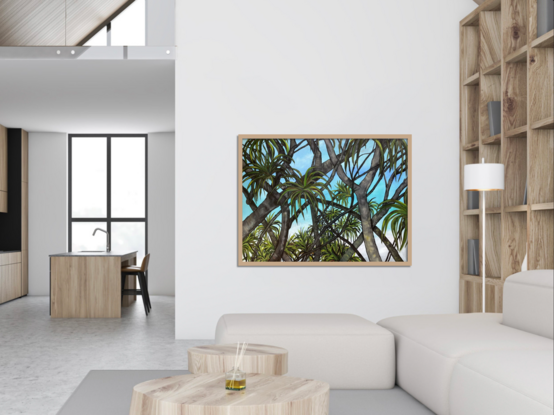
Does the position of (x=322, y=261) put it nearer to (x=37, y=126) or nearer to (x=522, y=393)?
(x=522, y=393)

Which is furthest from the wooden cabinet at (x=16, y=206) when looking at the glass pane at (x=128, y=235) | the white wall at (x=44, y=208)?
the glass pane at (x=128, y=235)

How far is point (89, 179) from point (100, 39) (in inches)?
170

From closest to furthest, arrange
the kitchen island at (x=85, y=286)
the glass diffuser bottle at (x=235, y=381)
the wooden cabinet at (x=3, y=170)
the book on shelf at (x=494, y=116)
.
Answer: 1. the glass diffuser bottle at (x=235, y=381)
2. the book on shelf at (x=494, y=116)
3. the kitchen island at (x=85, y=286)
4. the wooden cabinet at (x=3, y=170)

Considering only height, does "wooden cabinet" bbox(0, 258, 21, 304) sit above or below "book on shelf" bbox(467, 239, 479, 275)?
below

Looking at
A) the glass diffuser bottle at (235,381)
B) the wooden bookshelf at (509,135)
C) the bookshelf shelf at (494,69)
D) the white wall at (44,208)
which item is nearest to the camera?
the glass diffuser bottle at (235,381)

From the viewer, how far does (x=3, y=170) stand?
8742mm

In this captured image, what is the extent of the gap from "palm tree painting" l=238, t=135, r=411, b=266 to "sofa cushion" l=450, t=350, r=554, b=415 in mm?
3352

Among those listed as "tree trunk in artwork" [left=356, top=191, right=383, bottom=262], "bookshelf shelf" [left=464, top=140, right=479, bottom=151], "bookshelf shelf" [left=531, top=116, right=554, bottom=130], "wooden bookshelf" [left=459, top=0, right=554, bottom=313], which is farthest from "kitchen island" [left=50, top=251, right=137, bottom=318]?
"bookshelf shelf" [left=531, top=116, right=554, bottom=130]

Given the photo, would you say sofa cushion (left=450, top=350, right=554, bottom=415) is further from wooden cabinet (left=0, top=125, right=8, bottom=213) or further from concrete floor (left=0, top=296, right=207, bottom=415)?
wooden cabinet (left=0, top=125, right=8, bottom=213)

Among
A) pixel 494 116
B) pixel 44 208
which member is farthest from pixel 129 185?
pixel 494 116

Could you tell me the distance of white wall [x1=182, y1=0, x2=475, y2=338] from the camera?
524 centimetres

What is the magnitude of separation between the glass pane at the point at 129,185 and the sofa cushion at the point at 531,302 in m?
7.98

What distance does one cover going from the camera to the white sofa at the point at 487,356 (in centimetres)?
160

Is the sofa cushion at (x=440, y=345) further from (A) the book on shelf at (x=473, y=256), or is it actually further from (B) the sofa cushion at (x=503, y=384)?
(A) the book on shelf at (x=473, y=256)
